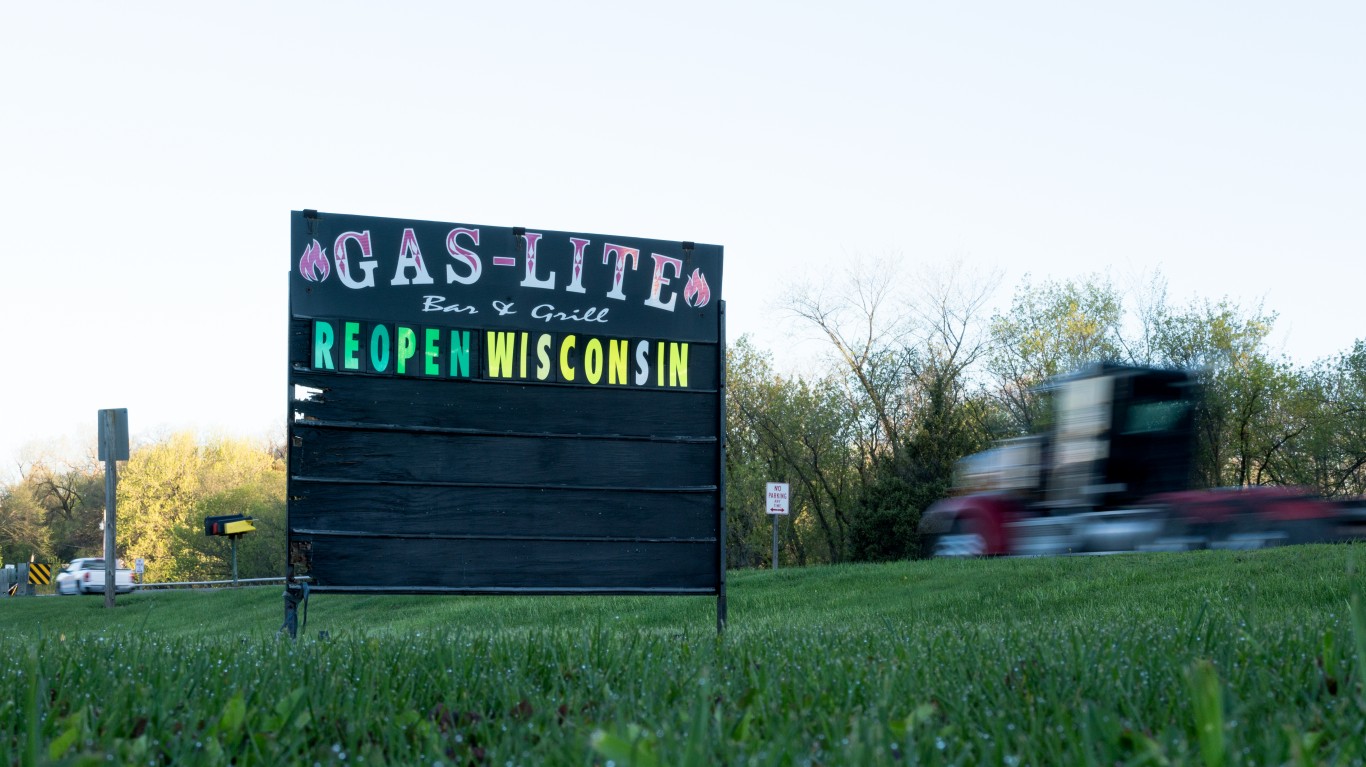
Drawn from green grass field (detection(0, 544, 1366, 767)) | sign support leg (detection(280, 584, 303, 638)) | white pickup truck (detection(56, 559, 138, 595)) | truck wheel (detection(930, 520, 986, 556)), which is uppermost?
green grass field (detection(0, 544, 1366, 767))

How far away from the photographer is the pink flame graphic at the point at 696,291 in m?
8.93

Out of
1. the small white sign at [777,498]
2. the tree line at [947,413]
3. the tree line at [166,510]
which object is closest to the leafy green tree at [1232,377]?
the tree line at [947,413]

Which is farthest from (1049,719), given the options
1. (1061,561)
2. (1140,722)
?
(1061,561)

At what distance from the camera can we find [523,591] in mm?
8281

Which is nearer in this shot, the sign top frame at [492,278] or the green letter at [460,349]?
the sign top frame at [492,278]

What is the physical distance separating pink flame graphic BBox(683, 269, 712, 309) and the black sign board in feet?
0.20

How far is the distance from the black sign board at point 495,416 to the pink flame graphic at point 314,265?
10 millimetres

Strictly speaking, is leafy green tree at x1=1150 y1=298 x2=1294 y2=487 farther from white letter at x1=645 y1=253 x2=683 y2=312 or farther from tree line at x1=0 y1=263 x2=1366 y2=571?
white letter at x1=645 y1=253 x2=683 y2=312

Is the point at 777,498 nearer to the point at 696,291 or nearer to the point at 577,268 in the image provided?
the point at 696,291

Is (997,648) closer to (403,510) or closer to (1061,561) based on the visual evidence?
(403,510)

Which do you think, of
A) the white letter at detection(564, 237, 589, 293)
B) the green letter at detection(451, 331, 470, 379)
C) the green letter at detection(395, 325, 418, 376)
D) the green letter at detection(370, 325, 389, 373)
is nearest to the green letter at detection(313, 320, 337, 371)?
the green letter at detection(370, 325, 389, 373)

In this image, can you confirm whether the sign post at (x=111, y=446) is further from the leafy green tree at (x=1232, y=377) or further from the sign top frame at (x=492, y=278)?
the leafy green tree at (x=1232, y=377)

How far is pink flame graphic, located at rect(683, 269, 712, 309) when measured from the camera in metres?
8.93

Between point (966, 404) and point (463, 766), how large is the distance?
44331 mm
